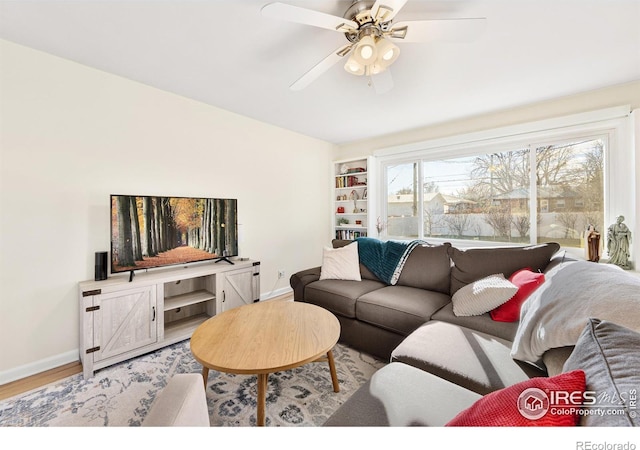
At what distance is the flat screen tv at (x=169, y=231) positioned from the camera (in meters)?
2.09

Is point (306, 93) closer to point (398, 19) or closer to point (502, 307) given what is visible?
point (398, 19)

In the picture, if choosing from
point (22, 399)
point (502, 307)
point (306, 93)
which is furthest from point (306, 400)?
point (306, 93)

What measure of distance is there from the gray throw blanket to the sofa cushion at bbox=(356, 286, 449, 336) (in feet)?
2.21

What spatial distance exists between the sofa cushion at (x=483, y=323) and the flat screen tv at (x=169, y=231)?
2.18 m

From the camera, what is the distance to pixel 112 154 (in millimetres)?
2225

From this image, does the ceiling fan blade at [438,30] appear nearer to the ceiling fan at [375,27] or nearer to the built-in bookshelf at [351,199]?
the ceiling fan at [375,27]

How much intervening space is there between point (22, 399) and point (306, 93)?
3.19 meters

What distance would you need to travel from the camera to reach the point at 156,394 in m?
1.63

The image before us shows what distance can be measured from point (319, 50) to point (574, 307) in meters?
2.10

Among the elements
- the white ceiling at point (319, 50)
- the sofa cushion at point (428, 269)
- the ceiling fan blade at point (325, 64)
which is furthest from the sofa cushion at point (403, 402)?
the white ceiling at point (319, 50)

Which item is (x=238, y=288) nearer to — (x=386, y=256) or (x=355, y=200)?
(x=386, y=256)

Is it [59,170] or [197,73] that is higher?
[197,73]

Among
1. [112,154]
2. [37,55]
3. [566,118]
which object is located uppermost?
[37,55]
